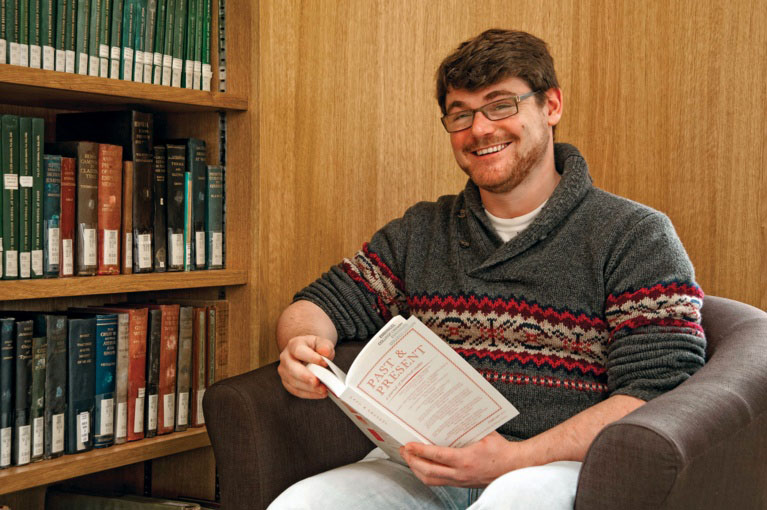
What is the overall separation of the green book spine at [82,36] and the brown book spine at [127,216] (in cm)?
23

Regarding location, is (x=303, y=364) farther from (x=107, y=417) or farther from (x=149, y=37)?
(x=149, y=37)

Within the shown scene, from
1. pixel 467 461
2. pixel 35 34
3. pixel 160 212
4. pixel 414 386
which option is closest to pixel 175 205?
pixel 160 212

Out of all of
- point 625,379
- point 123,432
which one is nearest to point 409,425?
point 625,379

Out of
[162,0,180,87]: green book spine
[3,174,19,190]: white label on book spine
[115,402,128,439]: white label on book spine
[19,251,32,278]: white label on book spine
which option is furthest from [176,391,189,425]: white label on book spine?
[162,0,180,87]: green book spine

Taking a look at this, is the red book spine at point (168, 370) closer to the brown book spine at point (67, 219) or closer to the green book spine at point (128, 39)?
the brown book spine at point (67, 219)

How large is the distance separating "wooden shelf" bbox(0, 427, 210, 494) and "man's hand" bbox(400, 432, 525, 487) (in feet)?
2.57

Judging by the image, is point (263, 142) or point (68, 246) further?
point (263, 142)

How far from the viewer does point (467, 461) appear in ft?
4.47

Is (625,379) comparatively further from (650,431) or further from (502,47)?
(502,47)

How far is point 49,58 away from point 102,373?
→ 69 centimetres

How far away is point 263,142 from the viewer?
2.02 metres

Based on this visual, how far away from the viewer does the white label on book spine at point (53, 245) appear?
5.74 feet

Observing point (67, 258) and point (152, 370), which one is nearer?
point (67, 258)

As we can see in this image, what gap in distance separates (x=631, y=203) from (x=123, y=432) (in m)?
1.24
